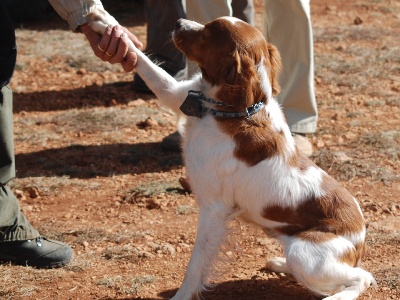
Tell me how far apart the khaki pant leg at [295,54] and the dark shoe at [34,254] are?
253 cm

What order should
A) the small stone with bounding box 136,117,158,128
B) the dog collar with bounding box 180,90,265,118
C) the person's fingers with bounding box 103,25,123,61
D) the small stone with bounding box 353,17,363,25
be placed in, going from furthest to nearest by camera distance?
the small stone with bounding box 353,17,363,25, the small stone with bounding box 136,117,158,128, the person's fingers with bounding box 103,25,123,61, the dog collar with bounding box 180,90,265,118

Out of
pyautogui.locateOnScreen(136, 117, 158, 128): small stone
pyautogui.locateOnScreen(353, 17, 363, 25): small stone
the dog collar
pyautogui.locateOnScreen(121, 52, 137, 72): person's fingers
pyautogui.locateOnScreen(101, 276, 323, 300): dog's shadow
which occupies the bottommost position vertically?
pyautogui.locateOnScreen(136, 117, 158, 128): small stone

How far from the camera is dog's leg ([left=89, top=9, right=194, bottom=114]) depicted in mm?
4613

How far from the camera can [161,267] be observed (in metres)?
4.89

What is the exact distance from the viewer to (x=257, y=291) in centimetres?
459

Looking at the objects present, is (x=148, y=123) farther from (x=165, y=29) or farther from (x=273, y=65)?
(x=273, y=65)

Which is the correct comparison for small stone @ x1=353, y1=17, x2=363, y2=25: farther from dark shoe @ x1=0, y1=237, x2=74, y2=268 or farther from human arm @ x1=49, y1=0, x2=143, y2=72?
dark shoe @ x1=0, y1=237, x2=74, y2=268

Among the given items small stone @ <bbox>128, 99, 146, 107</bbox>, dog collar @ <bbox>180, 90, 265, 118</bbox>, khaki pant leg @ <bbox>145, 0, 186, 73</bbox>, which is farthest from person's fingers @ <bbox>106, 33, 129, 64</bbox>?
small stone @ <bbox>128, 99, 146, 107</bbox>

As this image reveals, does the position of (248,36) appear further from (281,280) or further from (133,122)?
(133,122)

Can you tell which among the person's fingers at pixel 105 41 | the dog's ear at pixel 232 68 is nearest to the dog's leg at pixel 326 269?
the dog's ear at pixel 232 68

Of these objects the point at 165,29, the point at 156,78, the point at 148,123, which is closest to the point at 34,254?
the point at 156,78

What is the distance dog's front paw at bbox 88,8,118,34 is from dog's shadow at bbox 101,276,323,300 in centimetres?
153

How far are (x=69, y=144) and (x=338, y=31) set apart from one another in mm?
4669

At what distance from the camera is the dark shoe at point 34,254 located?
4859 millimetres
